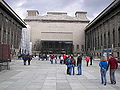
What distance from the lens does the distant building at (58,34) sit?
106m

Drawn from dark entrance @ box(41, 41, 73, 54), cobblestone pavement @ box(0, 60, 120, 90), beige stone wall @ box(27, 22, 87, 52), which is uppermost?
beige stone wall @ box(27, 22, 87, 52)

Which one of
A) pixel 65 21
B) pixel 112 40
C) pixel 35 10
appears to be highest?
pixel 35 10

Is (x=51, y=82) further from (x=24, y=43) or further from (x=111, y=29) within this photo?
(x=24, y=43)

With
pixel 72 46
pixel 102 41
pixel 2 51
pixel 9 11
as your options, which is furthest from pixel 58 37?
pixel 2 51

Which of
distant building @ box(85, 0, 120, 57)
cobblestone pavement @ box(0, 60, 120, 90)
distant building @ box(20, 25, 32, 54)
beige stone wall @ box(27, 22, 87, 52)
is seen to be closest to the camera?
cobblestone pavement @ box(0, 60, 120, 90)

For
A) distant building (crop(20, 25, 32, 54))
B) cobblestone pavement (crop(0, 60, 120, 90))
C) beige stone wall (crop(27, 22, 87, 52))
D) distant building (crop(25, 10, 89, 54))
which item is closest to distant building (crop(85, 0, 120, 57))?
cobblestone pavement (crop(0, 60, 120, 90))

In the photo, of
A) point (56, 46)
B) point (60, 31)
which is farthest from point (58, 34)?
point (56, 46)

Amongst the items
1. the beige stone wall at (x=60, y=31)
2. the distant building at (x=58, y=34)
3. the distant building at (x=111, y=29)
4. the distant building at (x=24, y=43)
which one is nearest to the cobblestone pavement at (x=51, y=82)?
the distant building at (x=111, y=29)

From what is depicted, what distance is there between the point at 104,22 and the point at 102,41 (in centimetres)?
737

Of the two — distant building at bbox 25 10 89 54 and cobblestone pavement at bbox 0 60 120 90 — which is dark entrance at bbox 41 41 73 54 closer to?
distant building at bbox 25 10 89 54

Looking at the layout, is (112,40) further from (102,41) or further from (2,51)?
(2,51)

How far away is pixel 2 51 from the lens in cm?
2159

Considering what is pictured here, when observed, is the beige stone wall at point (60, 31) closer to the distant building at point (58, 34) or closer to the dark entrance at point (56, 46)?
the distant building at point (58, 34)

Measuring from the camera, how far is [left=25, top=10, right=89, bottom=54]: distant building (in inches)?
4166
